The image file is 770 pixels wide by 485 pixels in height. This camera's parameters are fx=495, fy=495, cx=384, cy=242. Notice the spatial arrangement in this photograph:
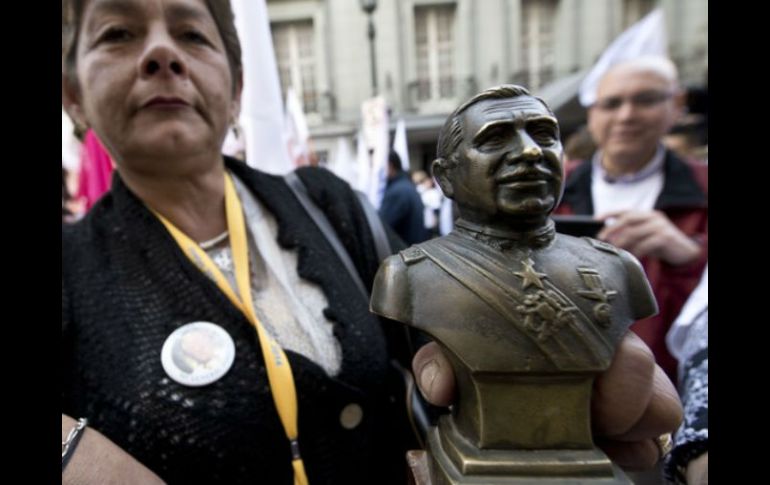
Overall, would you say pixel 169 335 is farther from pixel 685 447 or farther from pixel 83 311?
pixel 685 447

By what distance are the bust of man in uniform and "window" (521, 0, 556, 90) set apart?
938cm

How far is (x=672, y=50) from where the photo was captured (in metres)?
8.81

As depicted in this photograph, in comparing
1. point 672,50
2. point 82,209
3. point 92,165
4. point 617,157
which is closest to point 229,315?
point 617,157

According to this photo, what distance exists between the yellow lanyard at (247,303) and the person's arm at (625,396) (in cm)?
28

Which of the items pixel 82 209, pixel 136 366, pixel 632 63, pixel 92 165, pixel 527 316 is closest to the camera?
pixel 527 316

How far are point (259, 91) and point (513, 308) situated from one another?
1386 millimetres

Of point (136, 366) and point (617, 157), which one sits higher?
point (617, 157)

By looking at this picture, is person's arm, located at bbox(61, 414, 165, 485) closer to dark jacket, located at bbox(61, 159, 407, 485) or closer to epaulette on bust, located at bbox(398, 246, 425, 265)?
dark jacket, located at bbox(61, 159, 407, 485)

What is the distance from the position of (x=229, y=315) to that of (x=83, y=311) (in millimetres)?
272

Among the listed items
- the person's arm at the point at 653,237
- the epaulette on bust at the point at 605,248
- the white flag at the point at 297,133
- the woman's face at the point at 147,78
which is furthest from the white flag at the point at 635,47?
the white flag at the point at 297,133

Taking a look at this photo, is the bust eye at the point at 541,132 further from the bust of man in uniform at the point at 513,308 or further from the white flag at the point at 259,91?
the white flag at the point at 259,91

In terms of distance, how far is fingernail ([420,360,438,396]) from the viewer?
0.74 m

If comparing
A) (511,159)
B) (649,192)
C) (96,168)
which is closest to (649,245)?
(649,192)

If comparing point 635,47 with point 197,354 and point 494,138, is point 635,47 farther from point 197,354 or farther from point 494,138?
point 197,354
